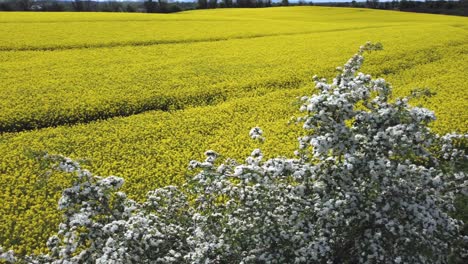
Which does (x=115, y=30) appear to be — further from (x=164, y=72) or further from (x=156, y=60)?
(x=164, y=72)

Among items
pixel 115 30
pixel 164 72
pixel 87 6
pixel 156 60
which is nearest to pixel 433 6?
pixel 87 6

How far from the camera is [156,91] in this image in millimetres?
16219

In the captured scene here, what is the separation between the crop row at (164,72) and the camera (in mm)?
14727

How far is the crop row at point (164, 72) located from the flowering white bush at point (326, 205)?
9.75 metres

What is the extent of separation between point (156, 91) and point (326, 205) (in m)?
12.5

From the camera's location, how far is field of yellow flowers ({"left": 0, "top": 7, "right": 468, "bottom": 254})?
1008 centimetres

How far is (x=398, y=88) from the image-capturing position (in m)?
17.1

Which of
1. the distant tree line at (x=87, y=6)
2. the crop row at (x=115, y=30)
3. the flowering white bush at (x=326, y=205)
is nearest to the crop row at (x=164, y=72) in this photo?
the crop row at (x=115, y=30)

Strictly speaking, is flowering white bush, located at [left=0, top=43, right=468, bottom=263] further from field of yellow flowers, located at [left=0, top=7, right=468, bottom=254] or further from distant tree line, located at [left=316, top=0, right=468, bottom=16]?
→ distant tree line, located at [left=316, top=0, right=468, bottom=16]

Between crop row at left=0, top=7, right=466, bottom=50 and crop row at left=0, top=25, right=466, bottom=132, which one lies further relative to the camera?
crop row at left=0, top=7, right=466, bottom=50

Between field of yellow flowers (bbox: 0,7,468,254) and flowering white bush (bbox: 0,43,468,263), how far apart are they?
1262mm

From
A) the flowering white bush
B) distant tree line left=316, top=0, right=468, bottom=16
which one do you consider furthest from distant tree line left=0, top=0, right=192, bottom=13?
the flowering white bush

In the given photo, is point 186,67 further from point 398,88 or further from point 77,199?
point 77,199

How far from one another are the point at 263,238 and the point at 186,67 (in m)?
16.1
